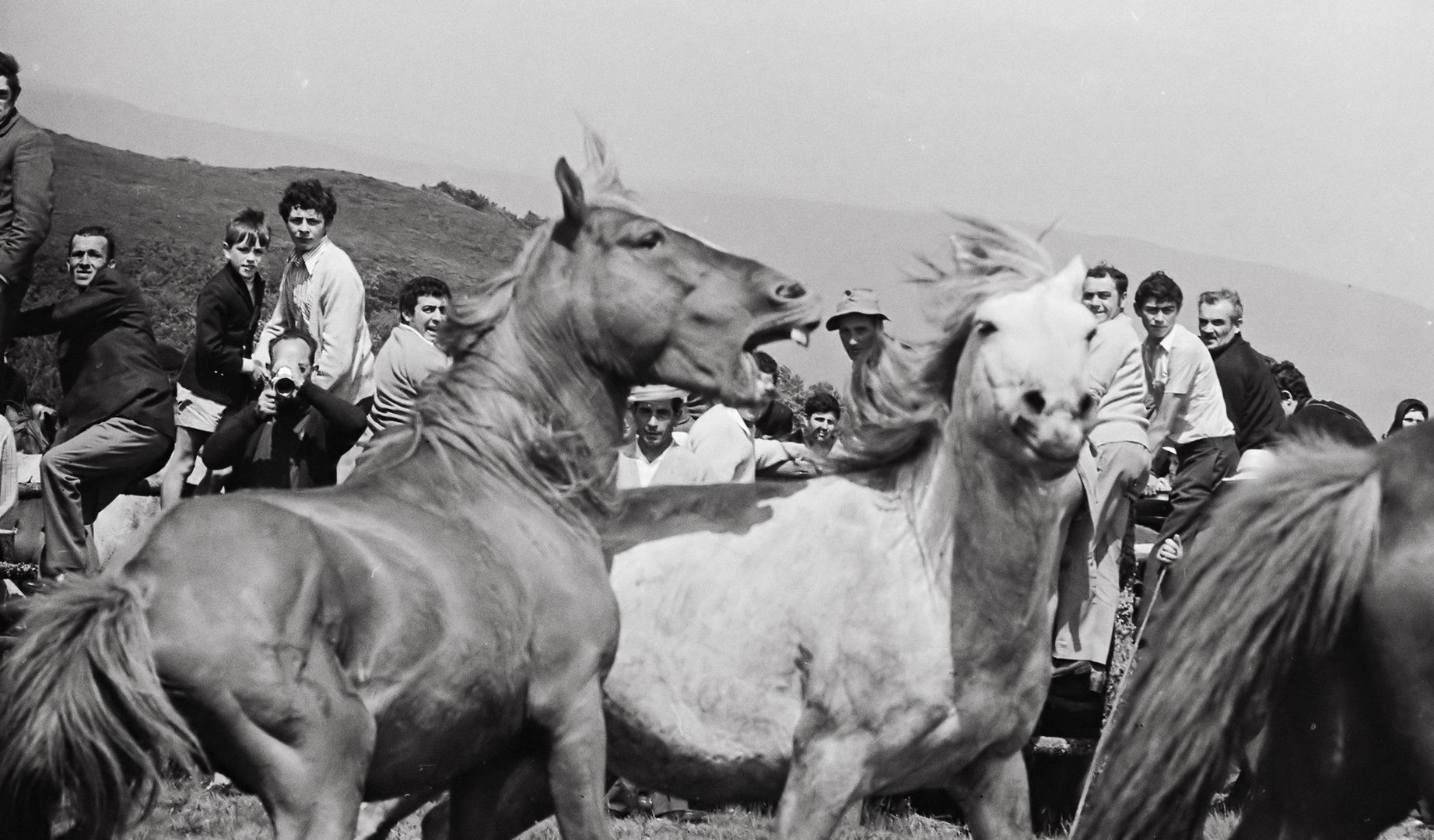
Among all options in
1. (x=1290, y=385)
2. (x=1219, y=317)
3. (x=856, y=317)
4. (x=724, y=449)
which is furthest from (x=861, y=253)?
(x=1290, y=385)

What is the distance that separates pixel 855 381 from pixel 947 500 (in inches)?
24.1

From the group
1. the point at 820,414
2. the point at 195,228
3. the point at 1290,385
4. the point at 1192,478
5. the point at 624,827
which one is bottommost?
the point at 624,827

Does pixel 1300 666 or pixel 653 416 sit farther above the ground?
pixel 1300 666

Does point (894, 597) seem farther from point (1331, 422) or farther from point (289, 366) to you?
point (1331, 422)

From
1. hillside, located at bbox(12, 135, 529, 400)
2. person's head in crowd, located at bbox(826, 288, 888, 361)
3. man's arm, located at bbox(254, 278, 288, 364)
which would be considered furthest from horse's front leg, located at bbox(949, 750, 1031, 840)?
hillside, located at bbox(12, 135, 529, 400)

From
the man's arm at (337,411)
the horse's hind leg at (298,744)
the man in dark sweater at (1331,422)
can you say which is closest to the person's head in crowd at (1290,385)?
the man in dark sweater at (1331,422)

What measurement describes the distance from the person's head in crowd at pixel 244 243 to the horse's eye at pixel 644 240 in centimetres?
324

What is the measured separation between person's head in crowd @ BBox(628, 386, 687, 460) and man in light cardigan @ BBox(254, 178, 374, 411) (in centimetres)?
122

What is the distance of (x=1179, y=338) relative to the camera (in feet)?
26.4

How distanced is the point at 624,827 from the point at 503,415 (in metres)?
2.90

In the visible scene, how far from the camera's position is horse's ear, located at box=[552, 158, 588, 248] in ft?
16.3

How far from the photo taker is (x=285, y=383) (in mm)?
6898

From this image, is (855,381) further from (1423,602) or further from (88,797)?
(88,797)

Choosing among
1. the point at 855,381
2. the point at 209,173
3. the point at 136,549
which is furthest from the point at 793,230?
the point at 209,173
